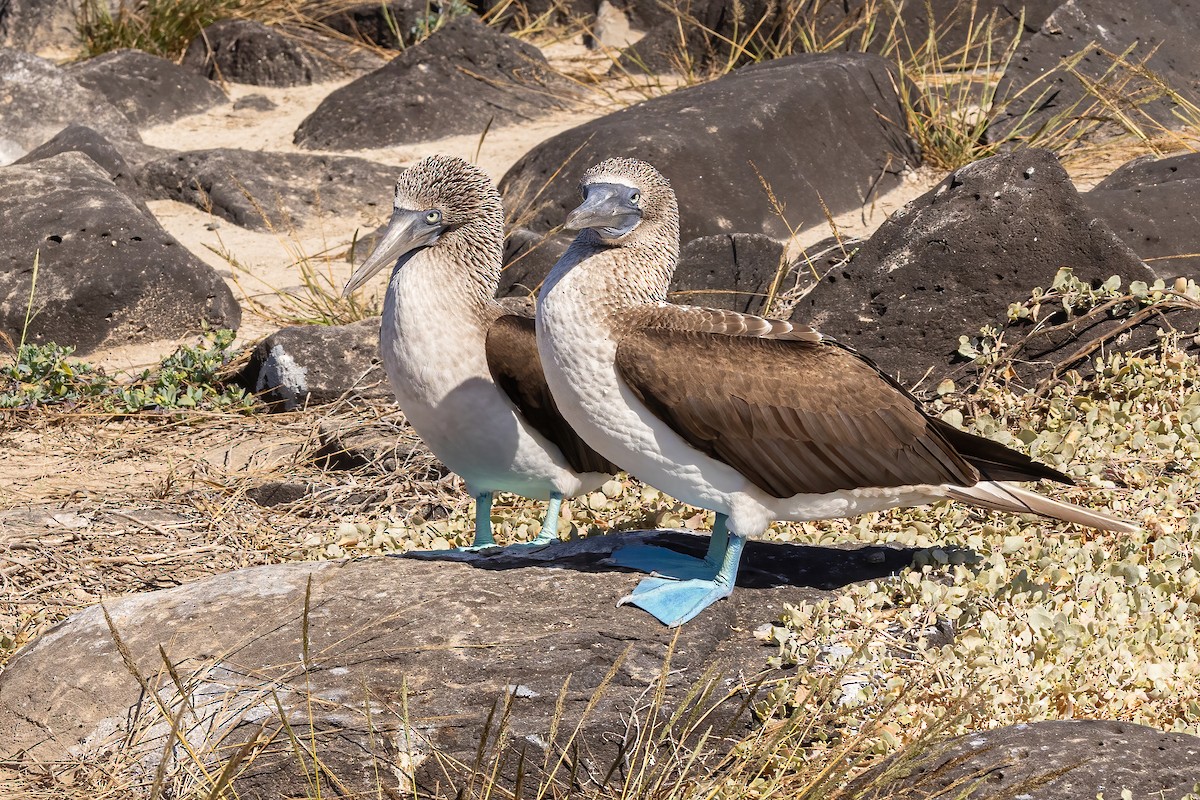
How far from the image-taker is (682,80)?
11.9m

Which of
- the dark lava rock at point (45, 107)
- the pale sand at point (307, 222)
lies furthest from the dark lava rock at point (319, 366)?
the dark lava rock at point (45, 107)

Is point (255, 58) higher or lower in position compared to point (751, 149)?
lower

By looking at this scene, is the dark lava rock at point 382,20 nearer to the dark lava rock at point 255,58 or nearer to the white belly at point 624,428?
the dark lava rock at point 255,58

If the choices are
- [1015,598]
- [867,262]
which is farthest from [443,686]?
[867,262]

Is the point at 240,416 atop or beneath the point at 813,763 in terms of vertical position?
beneath

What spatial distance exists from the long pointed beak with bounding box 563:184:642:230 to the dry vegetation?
1.16 m

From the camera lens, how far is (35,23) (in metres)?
14.2

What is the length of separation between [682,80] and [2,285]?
19.5ft

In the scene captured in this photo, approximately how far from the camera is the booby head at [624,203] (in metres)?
3.85

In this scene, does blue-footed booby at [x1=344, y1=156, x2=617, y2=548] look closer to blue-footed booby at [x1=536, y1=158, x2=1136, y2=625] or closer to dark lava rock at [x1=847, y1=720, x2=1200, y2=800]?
blue-footed booby at [x1=536, y1=158, x2=1136, y2=625]

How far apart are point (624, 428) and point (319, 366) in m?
3.74

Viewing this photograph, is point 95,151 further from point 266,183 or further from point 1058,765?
point 1058,765

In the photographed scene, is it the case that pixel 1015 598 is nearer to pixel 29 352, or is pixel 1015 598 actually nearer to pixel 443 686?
pixel 443 686

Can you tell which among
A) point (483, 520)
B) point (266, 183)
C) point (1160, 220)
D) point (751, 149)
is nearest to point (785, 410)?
point (483, 520)
